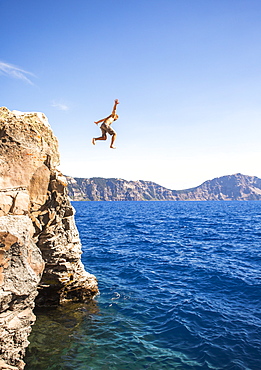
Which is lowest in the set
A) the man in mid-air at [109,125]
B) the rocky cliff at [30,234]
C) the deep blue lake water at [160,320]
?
the deep blue lake water at [160,320]

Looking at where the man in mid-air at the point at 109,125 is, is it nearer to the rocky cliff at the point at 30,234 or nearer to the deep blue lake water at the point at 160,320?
the rocky cliff at the point at 30,234

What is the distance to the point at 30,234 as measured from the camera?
1101 cm

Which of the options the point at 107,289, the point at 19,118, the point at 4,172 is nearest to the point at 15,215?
the point at 4,172

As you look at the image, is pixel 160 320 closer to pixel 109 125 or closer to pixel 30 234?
pixel 30 234

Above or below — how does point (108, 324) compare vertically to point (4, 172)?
below

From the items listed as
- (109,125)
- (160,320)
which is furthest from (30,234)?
(160,320)

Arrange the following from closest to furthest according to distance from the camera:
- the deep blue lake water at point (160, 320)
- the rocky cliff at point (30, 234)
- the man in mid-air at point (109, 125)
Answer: the rocky cliff at point (30, 234) < the deep blue lake water at point (160, 320) < the man in mid-air at point (109, 125)

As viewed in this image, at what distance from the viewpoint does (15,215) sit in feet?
33.2

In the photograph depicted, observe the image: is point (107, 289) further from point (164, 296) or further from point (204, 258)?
point (204, 258)

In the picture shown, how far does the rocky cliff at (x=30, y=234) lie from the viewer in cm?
940

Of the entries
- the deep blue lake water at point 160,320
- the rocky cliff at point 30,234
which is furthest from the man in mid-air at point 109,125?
the deep blue lake water at point 160,320

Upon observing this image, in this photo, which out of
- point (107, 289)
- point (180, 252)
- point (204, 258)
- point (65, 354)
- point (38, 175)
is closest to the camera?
point (65, 354)

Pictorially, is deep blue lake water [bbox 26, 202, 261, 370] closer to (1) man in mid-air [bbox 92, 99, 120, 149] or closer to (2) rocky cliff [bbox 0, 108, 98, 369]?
(2) rocky cliff [bbox 0, 108, 98, 369]

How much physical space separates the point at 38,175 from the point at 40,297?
805 cm
